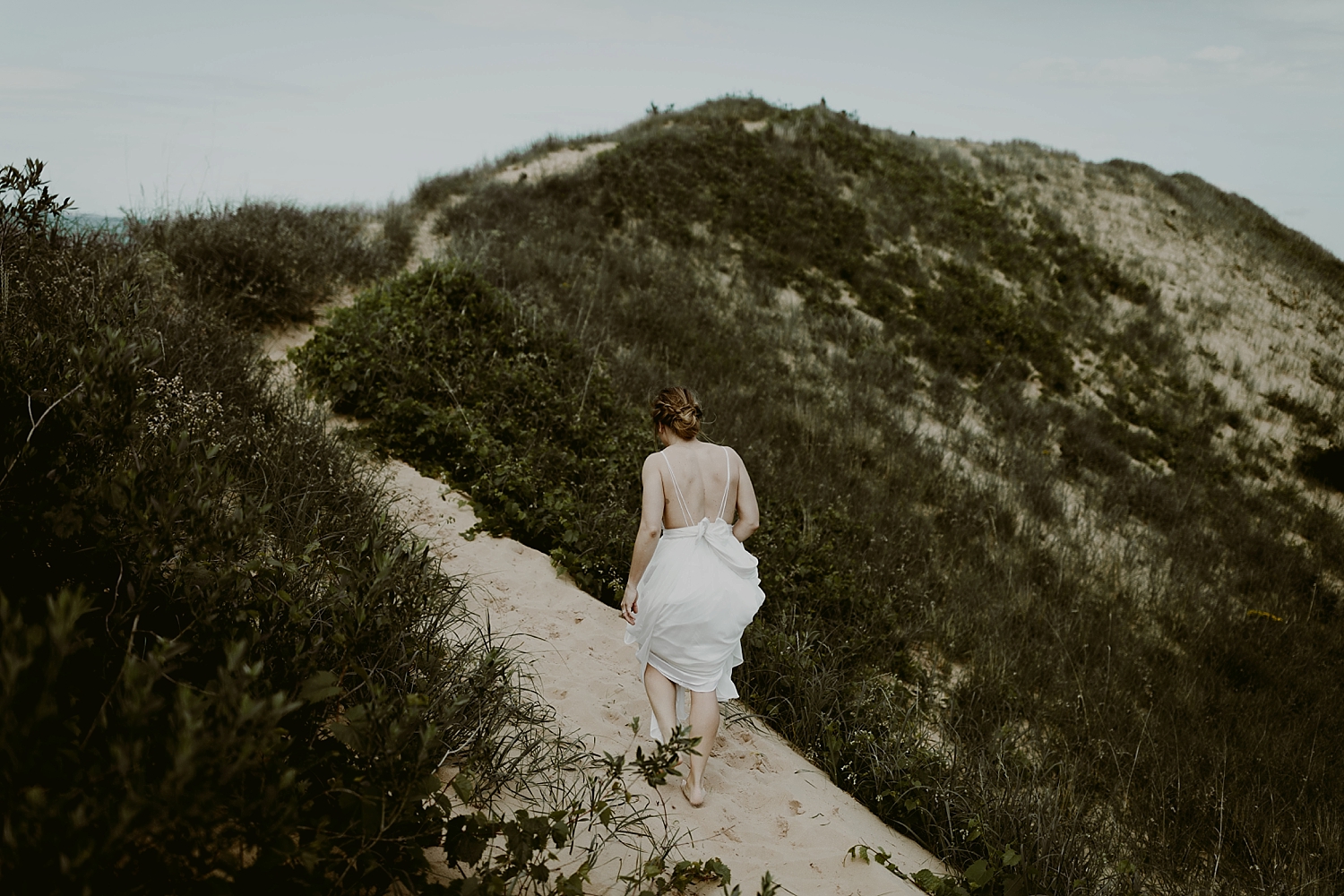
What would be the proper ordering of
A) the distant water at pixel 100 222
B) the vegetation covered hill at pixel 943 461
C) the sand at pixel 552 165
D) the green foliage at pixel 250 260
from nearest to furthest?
the vegetation covered hill at pixel 943 461
the distant water at pixel 100 222
the green foliage at pixel 250 260
the sand at pixel 552 165

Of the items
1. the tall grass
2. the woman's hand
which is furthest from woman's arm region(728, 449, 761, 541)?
the tall grass

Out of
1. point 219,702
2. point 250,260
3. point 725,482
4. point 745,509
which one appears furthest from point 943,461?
point 219,702

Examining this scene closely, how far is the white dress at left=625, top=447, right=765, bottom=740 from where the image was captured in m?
3.55

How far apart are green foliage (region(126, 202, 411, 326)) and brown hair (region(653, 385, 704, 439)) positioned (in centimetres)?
536

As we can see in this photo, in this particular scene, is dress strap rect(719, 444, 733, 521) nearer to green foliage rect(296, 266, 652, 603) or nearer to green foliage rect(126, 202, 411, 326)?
green foliage rect(296, 266, 652, 603)

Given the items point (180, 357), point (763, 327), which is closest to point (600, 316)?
point (763, 327)

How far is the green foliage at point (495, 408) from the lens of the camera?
5375 millimetres

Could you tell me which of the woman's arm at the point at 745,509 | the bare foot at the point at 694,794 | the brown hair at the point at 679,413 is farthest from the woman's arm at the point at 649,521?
the bare foot at the point at 694,794

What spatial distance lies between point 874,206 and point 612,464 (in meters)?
14.1

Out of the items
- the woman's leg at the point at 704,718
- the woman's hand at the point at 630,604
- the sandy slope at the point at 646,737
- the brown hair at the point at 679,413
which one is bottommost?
the sandy slope at the point at 646,737

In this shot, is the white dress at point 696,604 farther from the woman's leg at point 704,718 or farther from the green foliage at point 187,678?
the green foliage at point 187,678

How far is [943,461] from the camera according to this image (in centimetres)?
960

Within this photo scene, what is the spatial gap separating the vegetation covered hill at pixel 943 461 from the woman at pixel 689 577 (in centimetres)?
93

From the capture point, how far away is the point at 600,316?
9836 mm
